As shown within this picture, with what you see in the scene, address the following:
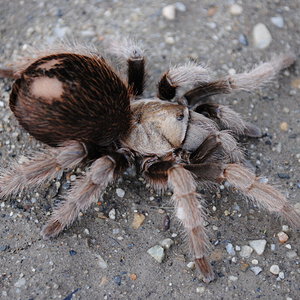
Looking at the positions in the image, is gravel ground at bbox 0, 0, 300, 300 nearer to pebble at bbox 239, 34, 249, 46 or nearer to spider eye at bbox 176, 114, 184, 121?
pebble at bbox 239, 34, 249, 46

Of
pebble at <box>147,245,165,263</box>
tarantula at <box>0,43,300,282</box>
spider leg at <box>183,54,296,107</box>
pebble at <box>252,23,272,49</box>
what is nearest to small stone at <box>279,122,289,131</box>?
spider leg at <box>183,54,296,107</box>

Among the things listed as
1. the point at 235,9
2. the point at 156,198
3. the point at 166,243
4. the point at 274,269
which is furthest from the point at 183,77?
the point at 274,269

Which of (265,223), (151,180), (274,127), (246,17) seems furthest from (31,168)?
(246,17)

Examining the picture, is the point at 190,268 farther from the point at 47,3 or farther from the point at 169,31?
the point at 47,3

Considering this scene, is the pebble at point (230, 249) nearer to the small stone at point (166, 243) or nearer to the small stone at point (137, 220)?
the small stone at point (166, 243)

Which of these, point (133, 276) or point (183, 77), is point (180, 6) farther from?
point (133, 276)

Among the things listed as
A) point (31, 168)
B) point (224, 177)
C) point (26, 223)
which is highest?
point (31, 168)
